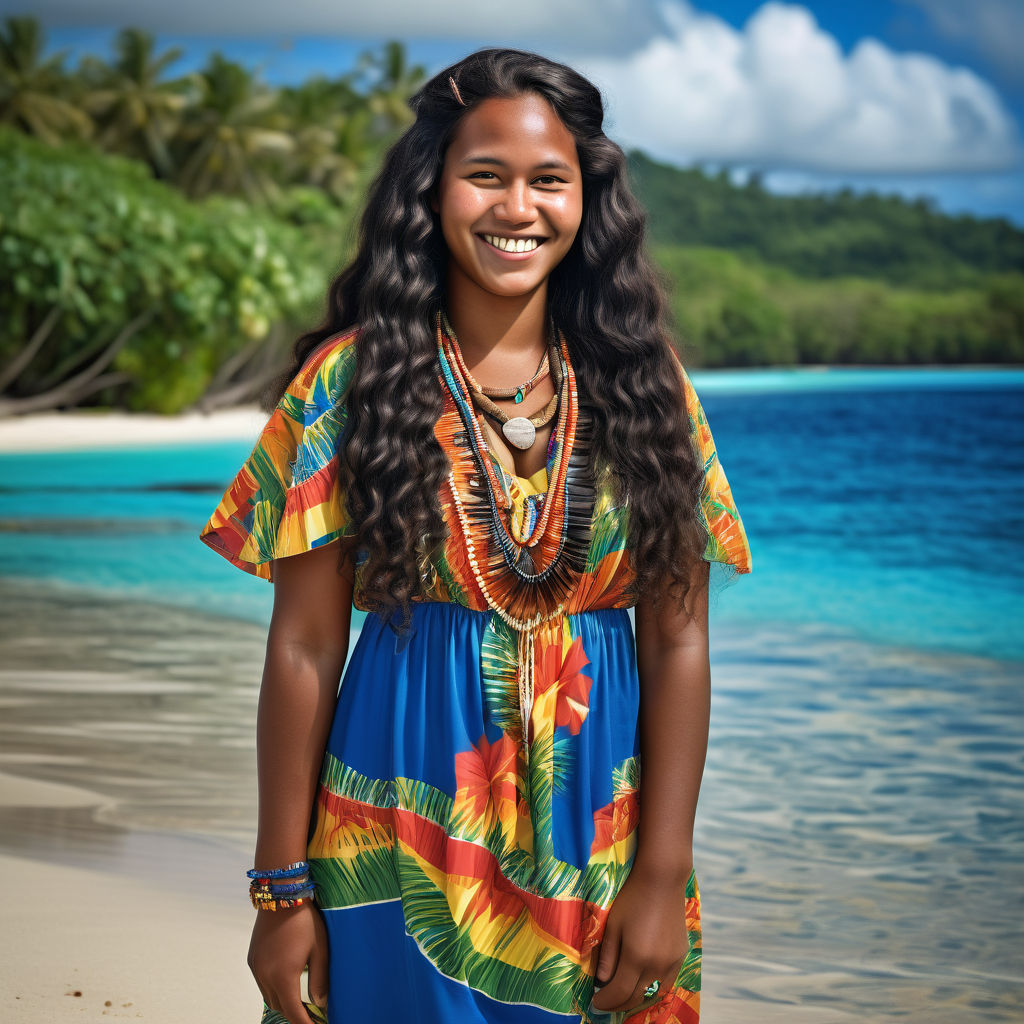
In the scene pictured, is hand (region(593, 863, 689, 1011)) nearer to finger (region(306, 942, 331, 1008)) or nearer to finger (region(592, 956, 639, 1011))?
finger (region(592, 956, 639, 1011))

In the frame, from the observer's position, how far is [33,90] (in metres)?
39.0

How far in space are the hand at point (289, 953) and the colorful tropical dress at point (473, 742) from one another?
0.08 feet

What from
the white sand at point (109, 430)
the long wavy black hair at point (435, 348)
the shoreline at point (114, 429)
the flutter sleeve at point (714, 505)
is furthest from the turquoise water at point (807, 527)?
the long wavy black hair at point (435, 348)

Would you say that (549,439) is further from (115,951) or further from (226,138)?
(226,138)

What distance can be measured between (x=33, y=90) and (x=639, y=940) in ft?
137

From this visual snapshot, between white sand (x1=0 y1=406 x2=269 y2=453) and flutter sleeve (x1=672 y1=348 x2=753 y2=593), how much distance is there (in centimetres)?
2570

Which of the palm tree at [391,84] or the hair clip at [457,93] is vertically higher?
the palm tree at [391,84]

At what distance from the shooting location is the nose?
1.81m

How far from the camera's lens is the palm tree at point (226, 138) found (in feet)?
139

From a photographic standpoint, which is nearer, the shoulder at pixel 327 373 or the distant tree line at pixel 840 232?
the shoulder at pixel 327 373

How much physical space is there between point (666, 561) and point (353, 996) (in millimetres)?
717

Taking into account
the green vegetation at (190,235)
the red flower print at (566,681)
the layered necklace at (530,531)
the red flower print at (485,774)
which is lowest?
the red flower print at (485,774)

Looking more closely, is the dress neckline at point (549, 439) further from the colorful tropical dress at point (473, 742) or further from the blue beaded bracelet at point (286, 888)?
the blue beaded bracelet at point (286, 888)

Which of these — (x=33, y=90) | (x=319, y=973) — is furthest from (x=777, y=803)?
(x=33, y=90)
